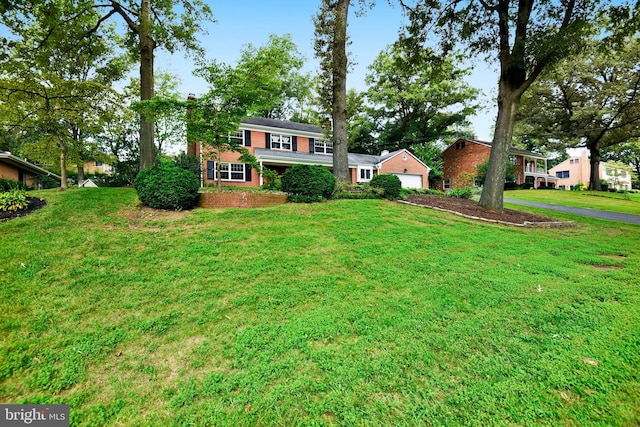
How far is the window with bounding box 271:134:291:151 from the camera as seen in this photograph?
22078 mm

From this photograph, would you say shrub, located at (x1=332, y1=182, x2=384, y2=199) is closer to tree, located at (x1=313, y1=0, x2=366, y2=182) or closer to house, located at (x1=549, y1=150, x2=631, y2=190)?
tree, located at (x1=313, y1=0, x2=366, y2=182)

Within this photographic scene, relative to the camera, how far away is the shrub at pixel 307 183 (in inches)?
361

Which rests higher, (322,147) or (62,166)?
(322,147)

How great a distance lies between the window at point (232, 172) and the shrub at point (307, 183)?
1132 cm

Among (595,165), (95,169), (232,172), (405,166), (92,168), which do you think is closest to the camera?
(232,172)

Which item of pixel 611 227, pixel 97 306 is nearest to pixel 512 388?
pixel 97 306

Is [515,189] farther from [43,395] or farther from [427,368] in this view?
[43,395]

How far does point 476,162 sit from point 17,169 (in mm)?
40892

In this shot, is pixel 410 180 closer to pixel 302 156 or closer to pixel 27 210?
pixel 302 156

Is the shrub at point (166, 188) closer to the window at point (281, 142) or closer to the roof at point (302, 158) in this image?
the roof at point (302, 158)

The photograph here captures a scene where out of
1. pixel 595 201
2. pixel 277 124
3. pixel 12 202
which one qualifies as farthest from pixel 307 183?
pixel 595 201

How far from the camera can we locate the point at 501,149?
10.6 metres

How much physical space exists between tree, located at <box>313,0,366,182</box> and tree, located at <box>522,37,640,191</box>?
1666 centimetres

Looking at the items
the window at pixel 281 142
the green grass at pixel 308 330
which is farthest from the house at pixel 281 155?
the green grass at pixel 308 330
